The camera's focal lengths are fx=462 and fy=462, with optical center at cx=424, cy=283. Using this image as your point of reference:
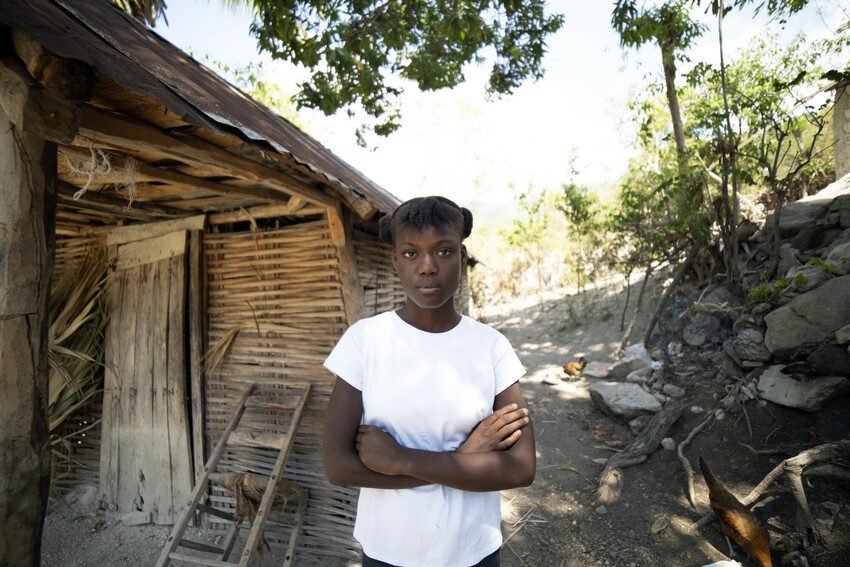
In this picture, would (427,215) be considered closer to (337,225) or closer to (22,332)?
(22,332)

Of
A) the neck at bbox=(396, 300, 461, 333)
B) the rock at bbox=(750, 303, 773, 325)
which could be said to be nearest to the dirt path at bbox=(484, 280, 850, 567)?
the rock at bbox=(750, 303, 773, 325)

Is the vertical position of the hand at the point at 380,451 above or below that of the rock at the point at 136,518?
above

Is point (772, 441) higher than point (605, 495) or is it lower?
higher

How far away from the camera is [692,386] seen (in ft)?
16.4

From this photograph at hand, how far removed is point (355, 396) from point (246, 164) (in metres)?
1.50

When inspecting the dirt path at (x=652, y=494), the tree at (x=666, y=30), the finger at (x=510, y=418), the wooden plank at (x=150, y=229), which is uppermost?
the tree at (x=666, y=30)

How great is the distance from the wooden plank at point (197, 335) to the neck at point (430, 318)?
9.07ft

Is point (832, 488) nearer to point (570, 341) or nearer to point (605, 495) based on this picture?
point (605, 495)

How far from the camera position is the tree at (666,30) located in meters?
5.00

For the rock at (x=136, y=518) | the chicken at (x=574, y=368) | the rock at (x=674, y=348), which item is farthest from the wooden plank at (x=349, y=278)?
the chicken at (x=574, y=368)

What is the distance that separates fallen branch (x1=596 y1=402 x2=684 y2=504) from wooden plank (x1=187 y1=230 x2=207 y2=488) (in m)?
3.42

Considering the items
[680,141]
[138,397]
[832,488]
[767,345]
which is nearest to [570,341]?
[680,141]

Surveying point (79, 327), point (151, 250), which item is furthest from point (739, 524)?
point (79, 327)

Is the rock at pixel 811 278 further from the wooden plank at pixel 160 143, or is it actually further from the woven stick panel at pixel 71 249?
the woven stick panel at pixel 71 249
